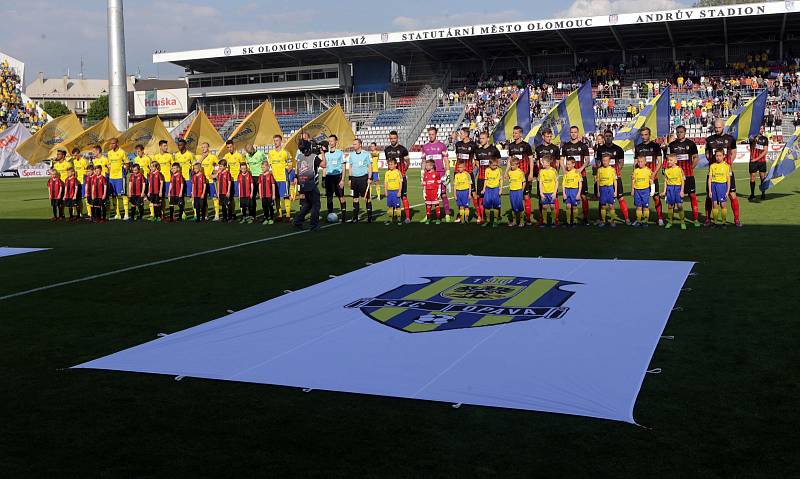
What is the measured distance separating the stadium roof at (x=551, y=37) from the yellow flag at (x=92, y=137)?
109ft

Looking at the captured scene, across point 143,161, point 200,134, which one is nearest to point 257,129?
point 200,134

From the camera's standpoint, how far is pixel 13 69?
2441 inches

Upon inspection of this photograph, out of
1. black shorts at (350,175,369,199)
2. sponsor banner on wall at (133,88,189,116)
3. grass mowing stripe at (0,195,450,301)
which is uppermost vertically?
sponsor banner on wall at (133,88,189,116)

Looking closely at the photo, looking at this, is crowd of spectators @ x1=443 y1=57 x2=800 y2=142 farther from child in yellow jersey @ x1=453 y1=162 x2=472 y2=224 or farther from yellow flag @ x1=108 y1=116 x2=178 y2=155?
child in yellow jersey @ x1=453 y1=162 x2=472 y2=224

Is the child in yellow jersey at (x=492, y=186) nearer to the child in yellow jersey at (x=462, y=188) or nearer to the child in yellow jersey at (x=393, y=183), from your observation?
the child in yellow jersey at (x=462, y=188)

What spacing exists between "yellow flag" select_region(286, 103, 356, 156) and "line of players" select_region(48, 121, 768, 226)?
2.11 meters

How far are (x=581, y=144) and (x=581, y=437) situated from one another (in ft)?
39.7

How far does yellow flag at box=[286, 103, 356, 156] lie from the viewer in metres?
20.5

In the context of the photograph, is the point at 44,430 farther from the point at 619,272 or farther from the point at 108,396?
the point at 619,272

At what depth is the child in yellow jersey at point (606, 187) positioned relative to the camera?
14938 mm

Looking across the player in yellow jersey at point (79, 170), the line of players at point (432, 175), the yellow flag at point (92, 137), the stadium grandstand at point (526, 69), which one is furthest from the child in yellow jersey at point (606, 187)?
the stadium grandstand at point (526, 69)

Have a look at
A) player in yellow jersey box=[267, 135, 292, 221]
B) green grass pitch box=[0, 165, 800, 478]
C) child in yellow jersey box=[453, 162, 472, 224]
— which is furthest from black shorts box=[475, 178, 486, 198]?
green grass pitch box=[0, 165, 800, 478]

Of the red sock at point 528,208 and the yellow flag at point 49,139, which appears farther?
the yellow flag at point 49,139

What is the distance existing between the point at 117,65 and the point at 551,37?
27.8 meters
